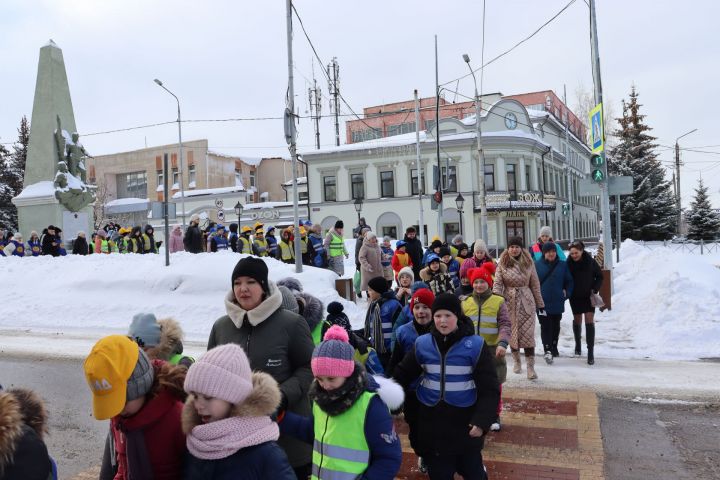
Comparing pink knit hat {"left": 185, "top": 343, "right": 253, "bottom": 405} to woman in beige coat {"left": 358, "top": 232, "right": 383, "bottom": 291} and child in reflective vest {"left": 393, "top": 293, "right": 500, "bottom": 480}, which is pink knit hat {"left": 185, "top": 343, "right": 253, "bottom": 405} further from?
woman in beige coat {"left": 358, "top": 232, "right": 383, "bottom": 291}

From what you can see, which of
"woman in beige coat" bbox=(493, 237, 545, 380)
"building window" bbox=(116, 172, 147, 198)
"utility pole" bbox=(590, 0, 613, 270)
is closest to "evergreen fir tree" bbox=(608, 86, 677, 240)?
"utility pole" bbox=(590, 0, 613, 270)

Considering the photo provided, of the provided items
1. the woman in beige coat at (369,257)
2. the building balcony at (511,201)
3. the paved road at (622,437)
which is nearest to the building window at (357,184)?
the building balcony at (511,201)

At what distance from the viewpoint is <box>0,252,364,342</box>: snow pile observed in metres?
12.9

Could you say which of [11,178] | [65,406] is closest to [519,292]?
[65,406]

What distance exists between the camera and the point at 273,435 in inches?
90.1

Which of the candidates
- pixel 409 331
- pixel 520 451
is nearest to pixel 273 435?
pixel 409 331

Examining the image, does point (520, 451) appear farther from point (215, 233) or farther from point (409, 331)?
point (215, 233)

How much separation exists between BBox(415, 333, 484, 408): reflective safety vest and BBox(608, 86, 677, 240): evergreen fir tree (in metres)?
42.4

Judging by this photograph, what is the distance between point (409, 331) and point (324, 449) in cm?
186

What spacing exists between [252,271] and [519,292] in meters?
5.13

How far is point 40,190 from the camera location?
21344 millimetres

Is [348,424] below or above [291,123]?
below

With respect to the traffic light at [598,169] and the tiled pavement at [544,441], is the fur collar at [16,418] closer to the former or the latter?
the tiled pavement at [544,441]

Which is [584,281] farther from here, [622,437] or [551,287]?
[622,437]
